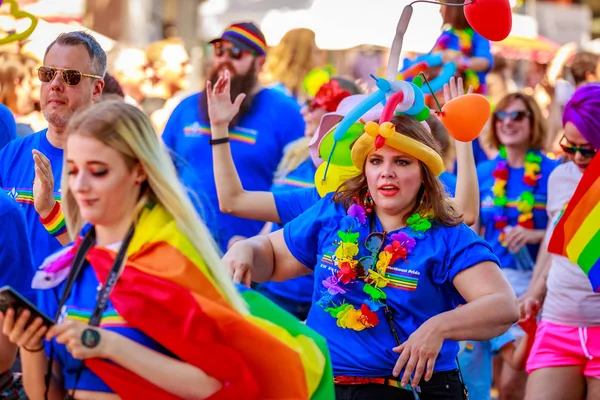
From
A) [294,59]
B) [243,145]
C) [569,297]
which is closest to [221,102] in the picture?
[243,145]

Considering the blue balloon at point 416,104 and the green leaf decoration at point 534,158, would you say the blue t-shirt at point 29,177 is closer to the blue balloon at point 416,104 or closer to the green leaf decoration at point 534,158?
the blue balloon at point 416,104

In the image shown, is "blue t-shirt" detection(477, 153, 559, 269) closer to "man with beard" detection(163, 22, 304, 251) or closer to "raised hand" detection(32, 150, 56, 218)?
"man with beard" detection(163, 22, 304, 251)

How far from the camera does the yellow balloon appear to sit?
14.8 feet

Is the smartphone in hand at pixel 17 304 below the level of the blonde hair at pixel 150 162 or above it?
below

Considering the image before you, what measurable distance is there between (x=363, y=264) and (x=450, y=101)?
2.48 ft

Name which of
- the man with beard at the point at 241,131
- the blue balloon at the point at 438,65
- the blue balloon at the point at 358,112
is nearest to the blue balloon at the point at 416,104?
the blue balloon at the point at 358,112

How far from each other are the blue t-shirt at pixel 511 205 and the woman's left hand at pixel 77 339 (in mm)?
4136

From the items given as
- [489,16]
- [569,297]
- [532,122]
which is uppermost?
[489,16]

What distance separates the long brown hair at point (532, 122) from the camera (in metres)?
7.02

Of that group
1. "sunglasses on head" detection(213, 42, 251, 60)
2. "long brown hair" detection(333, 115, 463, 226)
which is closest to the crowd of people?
"long brown hair" detection(333, 115, 463, 226)

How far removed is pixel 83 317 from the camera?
10.2 feet

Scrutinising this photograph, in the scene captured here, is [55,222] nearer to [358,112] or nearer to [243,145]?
[358,112]

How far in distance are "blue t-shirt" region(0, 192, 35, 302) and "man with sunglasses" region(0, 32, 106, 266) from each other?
74 cm

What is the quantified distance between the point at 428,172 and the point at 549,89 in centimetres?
607
